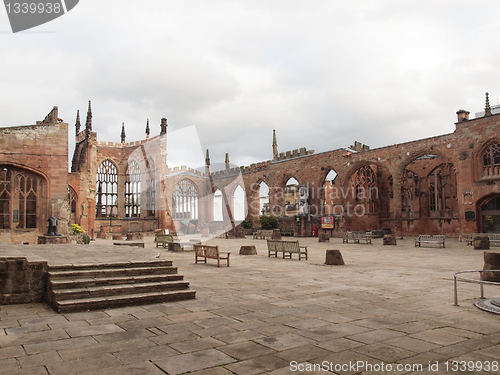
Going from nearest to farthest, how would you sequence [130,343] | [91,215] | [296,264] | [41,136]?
1. [130,343]
2. [296,264]
3. [41,136]
4. [91,215]

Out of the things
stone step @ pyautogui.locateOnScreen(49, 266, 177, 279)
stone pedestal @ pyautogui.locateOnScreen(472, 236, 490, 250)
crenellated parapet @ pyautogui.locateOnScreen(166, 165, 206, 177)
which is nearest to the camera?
stone step @ pyautogui.locateOnScreen(49, 266, 177, 279)

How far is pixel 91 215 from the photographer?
102 ft

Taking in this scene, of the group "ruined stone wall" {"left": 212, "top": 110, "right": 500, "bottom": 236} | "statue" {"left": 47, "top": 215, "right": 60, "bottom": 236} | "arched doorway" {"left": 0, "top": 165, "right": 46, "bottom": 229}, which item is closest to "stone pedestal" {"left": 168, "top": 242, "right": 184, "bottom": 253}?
"statue" {"left": 47, "top": 215, "right": 60, "bottom": 236}

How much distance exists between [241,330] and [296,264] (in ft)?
24.7

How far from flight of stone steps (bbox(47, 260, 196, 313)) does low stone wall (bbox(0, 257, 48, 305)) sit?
0.22 metres

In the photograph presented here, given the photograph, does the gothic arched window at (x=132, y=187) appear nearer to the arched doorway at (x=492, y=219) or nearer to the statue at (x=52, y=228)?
the statue at (x=52, y=228)

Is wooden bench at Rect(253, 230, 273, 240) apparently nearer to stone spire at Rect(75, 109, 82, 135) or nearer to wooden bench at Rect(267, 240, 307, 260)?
wooden bench at Rect(267, 240, 307, 260)

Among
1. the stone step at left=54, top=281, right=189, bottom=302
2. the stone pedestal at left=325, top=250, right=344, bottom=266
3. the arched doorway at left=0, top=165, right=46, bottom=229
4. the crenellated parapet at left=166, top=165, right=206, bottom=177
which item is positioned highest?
the crenellated parapet at left=166, top=165, right=206, bottom=177

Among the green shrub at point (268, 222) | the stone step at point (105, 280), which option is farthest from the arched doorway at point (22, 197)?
the green shrub at point (268, 222)

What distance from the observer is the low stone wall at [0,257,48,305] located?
19.5 feet

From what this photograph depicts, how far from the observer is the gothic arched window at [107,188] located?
39531 mm

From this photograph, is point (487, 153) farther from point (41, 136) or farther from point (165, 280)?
point (41, 136)

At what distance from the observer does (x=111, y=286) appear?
6207 mm

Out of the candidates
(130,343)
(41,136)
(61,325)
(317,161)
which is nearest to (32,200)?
(41,136)
